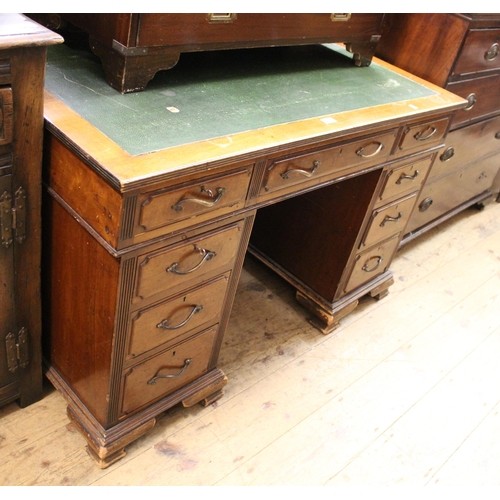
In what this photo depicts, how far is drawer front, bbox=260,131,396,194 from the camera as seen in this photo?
1.28m

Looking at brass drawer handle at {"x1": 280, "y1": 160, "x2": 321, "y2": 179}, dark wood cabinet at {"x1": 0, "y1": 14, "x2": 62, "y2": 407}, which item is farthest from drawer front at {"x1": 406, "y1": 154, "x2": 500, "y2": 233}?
dark wood cabinet at {"x1": 0, "y1": 14, "x2": 62, "y2": 407}

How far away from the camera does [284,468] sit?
5.01ft

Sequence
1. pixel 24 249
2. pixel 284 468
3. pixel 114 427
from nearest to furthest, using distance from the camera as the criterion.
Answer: pixel 24 249, pixel 114 427, pixel 284 468

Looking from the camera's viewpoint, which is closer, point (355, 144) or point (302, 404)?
point (355, 144)

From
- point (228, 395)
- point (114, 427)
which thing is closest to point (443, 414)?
point (228, 395)

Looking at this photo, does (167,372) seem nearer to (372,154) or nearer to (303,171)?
(303,171)

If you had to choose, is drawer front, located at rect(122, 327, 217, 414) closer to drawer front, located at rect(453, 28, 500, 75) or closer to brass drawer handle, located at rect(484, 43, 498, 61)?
drawer front, located at rect(453, 28, 500, 75)

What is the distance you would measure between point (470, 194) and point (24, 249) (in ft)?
7.53

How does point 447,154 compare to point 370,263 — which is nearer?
point 370,263

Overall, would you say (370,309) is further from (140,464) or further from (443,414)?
(140,464)

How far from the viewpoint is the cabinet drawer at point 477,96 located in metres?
1.97

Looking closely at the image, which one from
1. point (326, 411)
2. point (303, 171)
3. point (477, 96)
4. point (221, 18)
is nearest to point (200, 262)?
point (303, 171)

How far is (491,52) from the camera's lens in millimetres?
1943

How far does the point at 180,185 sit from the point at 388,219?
3.41 feet
